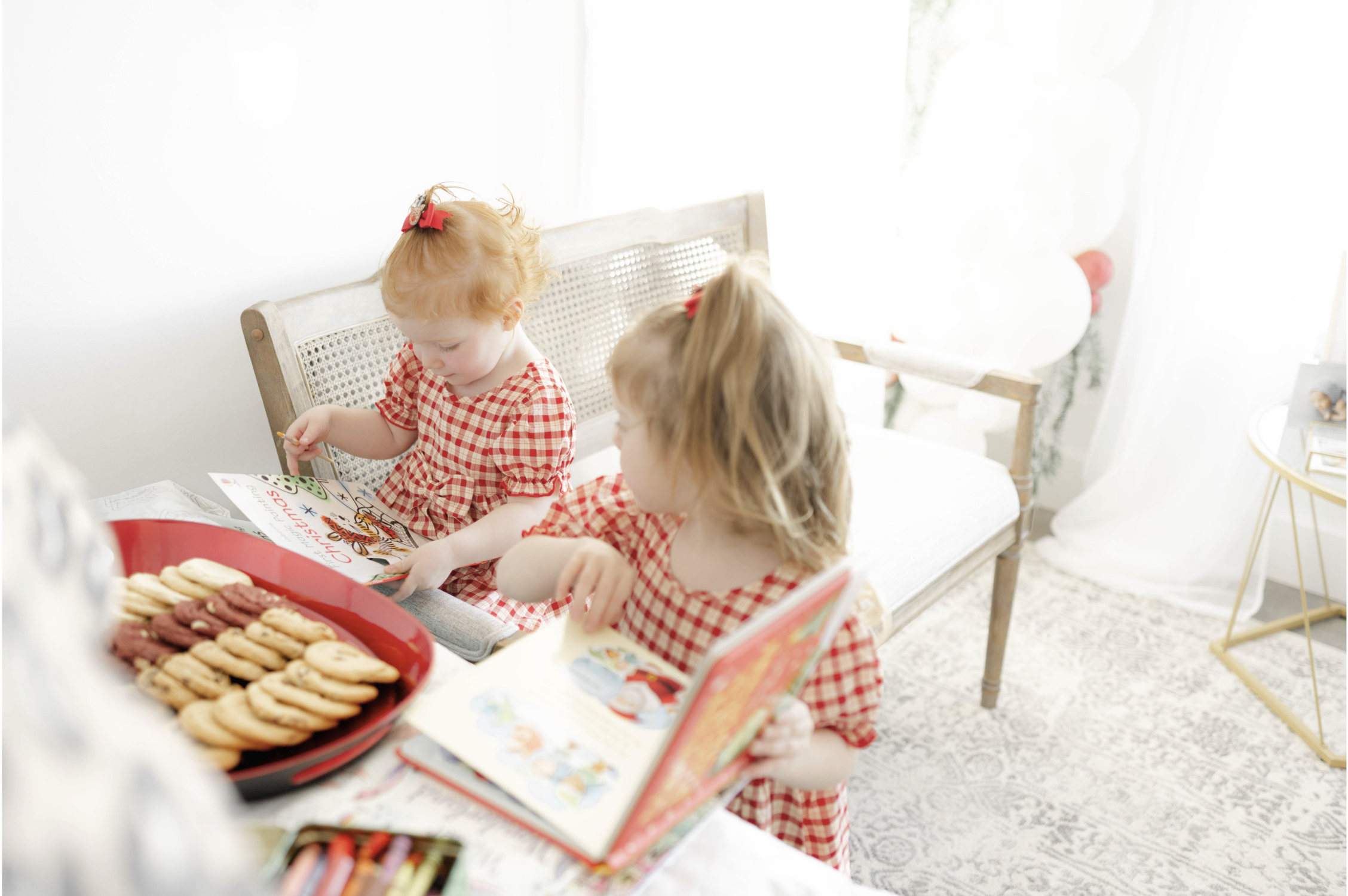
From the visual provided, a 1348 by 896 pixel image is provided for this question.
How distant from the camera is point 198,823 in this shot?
0.88 feet

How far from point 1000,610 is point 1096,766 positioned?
326mm

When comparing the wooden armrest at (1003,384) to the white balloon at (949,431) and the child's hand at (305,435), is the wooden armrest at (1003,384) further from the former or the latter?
the child's hand at (305,435)

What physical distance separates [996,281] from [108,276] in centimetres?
163

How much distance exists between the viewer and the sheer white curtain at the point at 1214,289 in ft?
5.87

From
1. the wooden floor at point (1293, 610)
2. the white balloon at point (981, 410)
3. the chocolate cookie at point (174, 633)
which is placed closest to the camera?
the chocolate cookie at point (174, 633)

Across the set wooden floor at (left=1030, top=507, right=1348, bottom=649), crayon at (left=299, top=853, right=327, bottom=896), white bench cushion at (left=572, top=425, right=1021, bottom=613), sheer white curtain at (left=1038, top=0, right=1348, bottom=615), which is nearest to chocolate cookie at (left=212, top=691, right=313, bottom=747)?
crayon at (left=299, top=853, right=327, bottom=896)

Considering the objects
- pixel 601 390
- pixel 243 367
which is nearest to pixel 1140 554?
pixel 601 390

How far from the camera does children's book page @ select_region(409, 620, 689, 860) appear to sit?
0.55 metres

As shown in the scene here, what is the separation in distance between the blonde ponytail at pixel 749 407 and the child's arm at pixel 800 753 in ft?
0.48

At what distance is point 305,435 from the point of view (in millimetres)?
1149

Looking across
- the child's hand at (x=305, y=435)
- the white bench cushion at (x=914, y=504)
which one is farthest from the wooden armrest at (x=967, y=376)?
the child's hand at (x=305, y=435)

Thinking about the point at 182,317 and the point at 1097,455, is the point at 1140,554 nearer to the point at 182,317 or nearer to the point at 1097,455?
the point at 1097,455

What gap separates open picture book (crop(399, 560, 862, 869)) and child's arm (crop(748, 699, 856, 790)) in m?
0.02

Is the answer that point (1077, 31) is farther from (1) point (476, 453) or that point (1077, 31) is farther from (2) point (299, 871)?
(2) point (299, 871)
